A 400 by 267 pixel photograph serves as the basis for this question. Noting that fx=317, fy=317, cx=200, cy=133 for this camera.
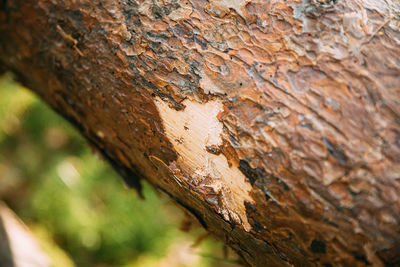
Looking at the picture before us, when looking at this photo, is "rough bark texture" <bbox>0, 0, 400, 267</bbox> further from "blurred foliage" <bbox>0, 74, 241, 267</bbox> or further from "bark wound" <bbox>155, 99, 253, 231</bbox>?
"blurred foliage" <bbox>0, 74, 241, 267</bbox>

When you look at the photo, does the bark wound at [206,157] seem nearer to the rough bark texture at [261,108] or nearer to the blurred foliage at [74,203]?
the rough bark texture at [261,108]

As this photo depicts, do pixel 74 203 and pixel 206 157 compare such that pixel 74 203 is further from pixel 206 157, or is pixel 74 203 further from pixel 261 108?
pixel 261 108

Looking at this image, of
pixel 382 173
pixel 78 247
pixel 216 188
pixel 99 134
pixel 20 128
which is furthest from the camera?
pixel 20 128

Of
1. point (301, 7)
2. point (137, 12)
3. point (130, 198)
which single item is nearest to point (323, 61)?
point (301, 7)

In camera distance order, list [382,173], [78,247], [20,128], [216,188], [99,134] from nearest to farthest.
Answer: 1. [382,173]
2. [216,188]
3. [99,134]
4. [78,247]
5. [20,128]

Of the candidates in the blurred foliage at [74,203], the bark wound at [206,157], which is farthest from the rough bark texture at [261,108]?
the blurred foliage at [74,203]

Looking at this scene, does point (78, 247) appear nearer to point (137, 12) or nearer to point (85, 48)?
point (85, 48)
